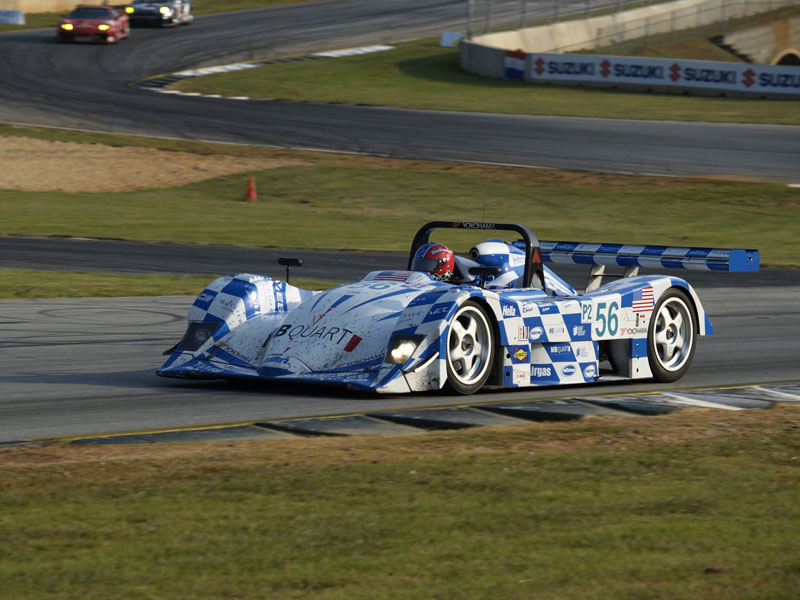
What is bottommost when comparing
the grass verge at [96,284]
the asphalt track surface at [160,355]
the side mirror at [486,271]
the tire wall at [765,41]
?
the asphalt track surface at [160,355]

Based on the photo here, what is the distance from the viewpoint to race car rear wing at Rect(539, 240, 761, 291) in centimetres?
1127

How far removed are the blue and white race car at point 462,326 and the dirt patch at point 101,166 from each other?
2031 cm

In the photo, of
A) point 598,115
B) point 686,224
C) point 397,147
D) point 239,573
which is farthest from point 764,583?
point 598,115

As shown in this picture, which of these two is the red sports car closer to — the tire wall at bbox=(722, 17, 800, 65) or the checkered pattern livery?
the tire wall at bbox=(722, 17, 800, 65)

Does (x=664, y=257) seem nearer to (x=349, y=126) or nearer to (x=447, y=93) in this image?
(x=349, y=126)

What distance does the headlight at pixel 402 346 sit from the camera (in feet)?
31.8

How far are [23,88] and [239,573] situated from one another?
128ft

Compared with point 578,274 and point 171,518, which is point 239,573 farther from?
point 578,274

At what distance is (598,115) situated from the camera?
4119cm

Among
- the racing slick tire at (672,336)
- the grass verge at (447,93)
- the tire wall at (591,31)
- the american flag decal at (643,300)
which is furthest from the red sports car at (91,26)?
the american flag decal at (643,300)

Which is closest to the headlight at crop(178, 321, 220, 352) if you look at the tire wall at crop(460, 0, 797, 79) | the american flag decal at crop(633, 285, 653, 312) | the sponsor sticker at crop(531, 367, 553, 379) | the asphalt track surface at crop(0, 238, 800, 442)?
the asphalt track surface at crop(0, 238, 800, 442)

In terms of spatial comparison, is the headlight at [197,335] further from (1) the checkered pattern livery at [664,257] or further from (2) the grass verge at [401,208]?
(2) the grass verge at [401,208]

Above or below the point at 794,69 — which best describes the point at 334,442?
below

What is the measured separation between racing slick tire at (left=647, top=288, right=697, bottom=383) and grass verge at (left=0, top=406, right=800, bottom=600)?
2.88 metres
